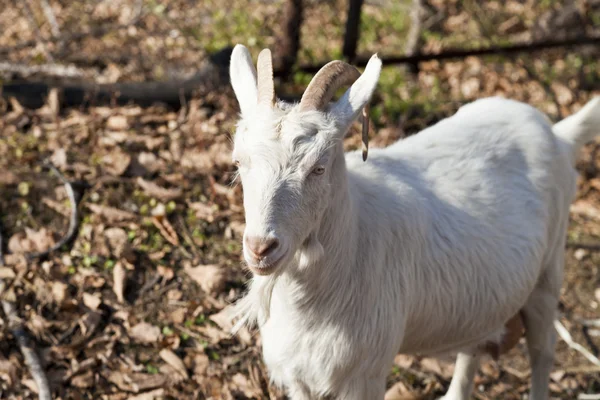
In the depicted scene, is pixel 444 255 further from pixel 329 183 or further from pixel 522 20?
pixel 522 20

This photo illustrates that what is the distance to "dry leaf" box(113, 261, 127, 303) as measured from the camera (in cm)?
452

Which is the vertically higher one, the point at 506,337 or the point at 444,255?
the point at 444,255

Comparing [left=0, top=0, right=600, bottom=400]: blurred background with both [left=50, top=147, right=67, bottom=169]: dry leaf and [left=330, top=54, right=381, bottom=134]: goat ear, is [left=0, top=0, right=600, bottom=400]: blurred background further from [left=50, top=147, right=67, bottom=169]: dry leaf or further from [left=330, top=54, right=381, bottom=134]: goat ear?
[left=330, top=54, right=381, bottom=134]: goat ear

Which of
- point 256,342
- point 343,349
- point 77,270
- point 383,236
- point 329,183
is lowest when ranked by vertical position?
point 256,342

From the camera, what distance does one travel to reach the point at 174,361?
423 cm

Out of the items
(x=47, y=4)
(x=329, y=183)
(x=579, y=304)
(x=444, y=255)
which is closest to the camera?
(x=329, y=183)

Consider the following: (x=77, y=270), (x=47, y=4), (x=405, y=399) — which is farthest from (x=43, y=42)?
(x=405, y=399)

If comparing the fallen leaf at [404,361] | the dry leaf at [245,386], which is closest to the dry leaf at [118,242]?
the dry leaf at [245,386]

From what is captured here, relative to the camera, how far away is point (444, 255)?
142 inches

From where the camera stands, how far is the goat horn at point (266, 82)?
2.90 meters

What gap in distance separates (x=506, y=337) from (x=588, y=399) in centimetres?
77

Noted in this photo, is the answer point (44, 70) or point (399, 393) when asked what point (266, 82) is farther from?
point (44, 70)

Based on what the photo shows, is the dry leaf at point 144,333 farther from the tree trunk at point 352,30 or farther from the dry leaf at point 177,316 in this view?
the tree trunk at point 352,30

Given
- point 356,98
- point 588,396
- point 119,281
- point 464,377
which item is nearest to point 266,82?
point 356,98
